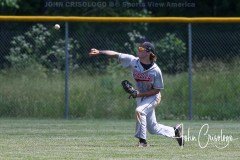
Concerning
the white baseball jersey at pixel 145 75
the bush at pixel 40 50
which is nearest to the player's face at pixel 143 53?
the white baseball jersey at pixel 145 75

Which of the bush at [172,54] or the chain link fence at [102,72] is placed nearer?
the chain link fence at [102,72]

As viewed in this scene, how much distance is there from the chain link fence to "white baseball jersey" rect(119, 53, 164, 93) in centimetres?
611

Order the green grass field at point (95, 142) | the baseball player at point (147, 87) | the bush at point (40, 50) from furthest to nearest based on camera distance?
the bush at point (40, 50) < the baseball player at point (147, 87) < the green grass field at point (95, 142)

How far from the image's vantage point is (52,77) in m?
20.5

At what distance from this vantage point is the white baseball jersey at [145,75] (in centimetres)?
1388

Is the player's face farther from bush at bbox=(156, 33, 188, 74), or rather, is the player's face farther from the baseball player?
bush at bbox=(156, 33, 188, 74)

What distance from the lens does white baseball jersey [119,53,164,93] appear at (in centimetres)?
1388

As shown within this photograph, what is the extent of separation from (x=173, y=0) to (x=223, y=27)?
27.0ft

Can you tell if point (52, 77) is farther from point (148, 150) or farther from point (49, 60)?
point (148, 150)

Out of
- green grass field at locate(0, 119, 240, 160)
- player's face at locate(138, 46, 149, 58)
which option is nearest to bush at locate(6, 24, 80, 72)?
green grass field at locate(0, 119, 240, 160)

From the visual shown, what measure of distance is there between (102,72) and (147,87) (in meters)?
6.66

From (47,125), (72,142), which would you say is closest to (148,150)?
(72,142)

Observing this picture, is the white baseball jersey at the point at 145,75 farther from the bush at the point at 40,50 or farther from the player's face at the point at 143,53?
the bush at the point at 40,50

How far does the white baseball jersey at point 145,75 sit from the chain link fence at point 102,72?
6105 mm
